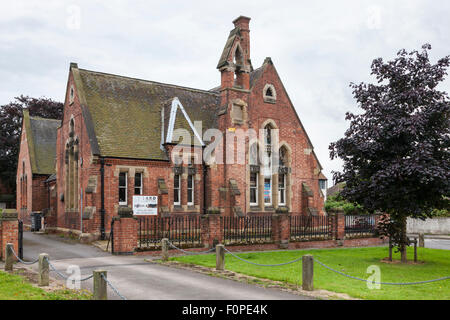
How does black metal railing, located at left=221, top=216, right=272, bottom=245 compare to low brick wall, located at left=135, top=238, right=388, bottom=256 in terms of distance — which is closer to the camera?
low brick wall, located at left=135, top=238, right=388, bottom=256

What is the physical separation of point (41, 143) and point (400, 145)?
32691mm

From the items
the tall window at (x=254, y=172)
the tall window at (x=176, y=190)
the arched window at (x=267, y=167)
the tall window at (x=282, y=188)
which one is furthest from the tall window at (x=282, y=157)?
the tall window at (x=176, y=190)

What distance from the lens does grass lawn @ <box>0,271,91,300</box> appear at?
1053 cm

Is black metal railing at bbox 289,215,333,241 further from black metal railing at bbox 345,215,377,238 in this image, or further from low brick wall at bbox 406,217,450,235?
low brick wall at bbox 406,217,450,235

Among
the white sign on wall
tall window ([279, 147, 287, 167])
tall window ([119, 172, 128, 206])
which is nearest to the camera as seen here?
the white sign on wall

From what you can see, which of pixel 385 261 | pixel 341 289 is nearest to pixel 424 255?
pixel 385 261

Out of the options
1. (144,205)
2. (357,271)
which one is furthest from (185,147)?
(357,271)

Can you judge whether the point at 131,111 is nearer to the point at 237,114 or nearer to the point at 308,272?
the point at 237,114

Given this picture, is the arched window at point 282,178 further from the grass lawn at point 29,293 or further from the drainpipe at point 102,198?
the grass lawn at point 29,293

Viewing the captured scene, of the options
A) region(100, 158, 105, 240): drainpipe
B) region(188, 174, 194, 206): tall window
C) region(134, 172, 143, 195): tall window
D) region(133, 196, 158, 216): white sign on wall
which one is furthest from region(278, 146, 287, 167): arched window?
region(100, 158, 105, 240): drainpipe

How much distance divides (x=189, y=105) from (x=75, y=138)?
7.58 meters

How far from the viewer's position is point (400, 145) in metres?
17.0

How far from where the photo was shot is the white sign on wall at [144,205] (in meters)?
22.7
